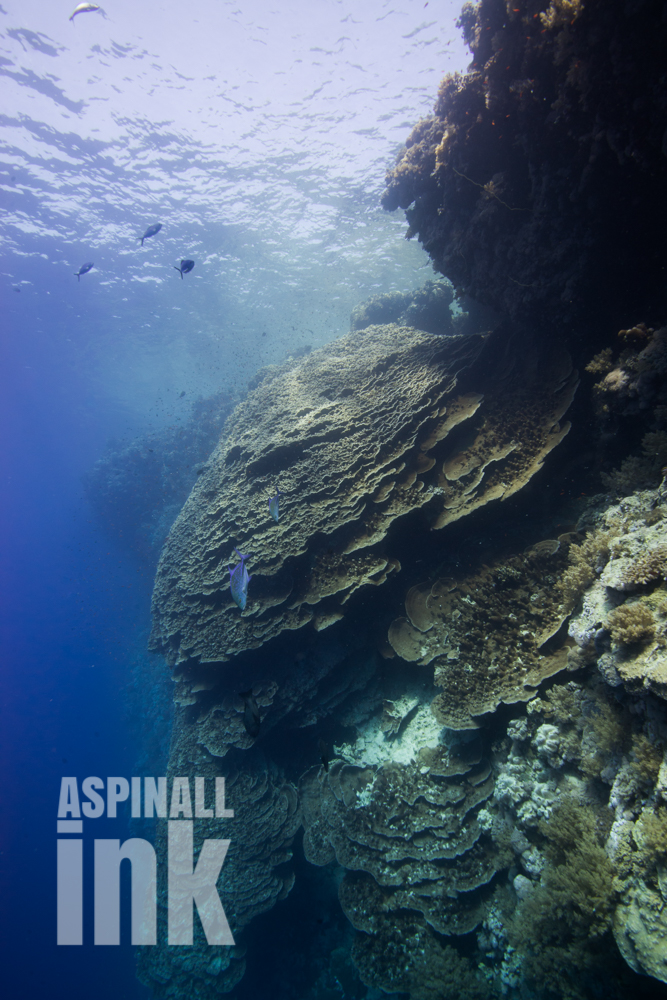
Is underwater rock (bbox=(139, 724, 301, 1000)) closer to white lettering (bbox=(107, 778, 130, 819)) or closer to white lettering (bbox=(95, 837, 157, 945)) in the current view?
white lettering (bbox=(95, 837, 157, 945))

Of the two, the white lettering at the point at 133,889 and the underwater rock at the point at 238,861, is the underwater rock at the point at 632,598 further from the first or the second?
the white lettering at the point at 133,889

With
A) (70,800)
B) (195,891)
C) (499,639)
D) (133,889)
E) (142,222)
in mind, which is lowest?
(70,800)

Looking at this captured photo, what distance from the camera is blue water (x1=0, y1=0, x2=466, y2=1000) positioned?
44.4 feet

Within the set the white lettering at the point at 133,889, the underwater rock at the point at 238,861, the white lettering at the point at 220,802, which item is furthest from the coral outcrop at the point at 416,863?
the white lettering at the point at 133,889

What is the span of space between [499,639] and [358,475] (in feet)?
11.0

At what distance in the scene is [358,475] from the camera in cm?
643

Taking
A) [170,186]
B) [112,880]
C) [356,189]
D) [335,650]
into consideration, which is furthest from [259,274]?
[112,880]

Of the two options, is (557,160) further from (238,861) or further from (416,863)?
(238,861)

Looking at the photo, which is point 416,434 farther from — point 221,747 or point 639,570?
point 221,747

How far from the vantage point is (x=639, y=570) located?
2.91m

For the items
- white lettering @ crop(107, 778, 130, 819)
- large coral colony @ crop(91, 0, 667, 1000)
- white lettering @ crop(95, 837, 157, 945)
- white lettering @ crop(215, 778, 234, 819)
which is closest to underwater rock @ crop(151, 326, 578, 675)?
large coral colony @ crop(91, 0, 667, 1000)

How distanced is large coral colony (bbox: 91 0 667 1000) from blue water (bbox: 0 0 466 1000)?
10.8 metres

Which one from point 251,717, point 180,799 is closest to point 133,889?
point 180,799

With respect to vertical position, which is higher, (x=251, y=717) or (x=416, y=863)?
(x=251, y=717)
